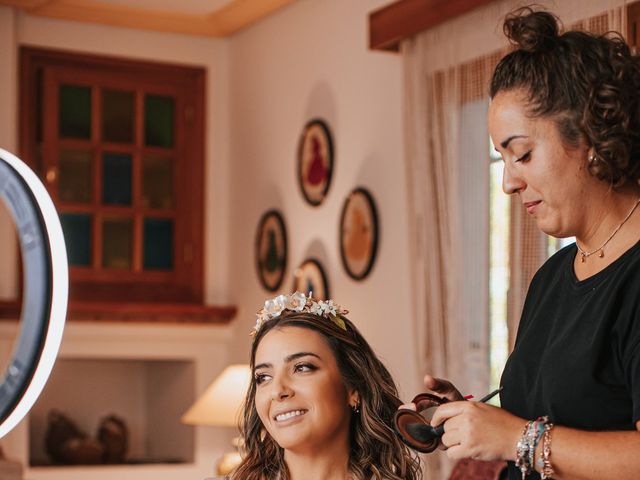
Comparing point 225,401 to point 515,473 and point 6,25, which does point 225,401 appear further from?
point 515,473

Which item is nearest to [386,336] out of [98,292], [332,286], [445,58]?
[332,286]

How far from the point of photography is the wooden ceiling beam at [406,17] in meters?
4.20

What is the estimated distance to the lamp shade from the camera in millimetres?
5508

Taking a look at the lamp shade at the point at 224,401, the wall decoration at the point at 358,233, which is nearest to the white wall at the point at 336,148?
the wall decoration at the point at 358,233

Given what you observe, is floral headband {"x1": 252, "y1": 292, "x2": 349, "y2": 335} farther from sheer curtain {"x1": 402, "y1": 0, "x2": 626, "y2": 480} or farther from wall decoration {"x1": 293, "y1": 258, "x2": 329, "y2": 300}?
wall decoration {"x1": 293, "y1": 258, "x2": 329, "y2": 300}

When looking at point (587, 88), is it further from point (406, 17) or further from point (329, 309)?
point (406, 17)

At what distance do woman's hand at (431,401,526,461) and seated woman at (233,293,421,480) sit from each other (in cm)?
73

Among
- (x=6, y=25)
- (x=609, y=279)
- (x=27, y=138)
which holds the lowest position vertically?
(x=609, y=279)

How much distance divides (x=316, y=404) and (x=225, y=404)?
10.8 feet

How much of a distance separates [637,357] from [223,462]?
13.9ft

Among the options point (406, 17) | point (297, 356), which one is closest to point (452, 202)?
point (406, 17)

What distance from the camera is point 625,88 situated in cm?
162

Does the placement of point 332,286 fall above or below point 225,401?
above

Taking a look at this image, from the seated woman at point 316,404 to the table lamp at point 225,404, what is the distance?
3022mm
